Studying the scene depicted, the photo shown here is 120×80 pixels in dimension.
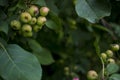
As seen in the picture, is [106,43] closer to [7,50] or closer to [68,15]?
[68,15]

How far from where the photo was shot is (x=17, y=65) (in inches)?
71.4

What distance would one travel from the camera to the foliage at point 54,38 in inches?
72.7

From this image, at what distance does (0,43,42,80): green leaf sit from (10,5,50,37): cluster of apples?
0.34 ft

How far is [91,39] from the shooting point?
139 inches

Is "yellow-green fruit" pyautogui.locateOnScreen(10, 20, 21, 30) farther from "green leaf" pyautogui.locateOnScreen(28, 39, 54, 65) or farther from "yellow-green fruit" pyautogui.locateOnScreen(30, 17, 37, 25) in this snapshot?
"green leaf" pyautogui.locateOnScreen(28, 39, 54, 65)

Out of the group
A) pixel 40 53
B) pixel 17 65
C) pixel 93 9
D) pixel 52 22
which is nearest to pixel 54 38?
pixel 40 53

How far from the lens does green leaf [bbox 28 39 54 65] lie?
2464 mm

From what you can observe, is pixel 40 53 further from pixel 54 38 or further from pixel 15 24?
pixel 15 24

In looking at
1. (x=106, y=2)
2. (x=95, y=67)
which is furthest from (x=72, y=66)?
(x=106, y=2)

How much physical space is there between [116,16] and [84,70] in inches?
25.5

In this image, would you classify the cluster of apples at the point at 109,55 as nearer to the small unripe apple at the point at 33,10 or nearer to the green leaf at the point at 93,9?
the green leaf at the point at 93,9

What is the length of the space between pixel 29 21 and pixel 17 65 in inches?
9.1

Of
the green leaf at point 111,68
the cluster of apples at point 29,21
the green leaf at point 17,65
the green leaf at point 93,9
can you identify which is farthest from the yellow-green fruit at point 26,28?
the green leaf at point 111,68

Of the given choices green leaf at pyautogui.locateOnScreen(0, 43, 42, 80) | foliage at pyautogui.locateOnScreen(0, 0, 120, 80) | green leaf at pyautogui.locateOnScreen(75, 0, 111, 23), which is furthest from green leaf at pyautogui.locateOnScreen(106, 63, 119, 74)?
green leaf at pyautogui.locateOnScreen(0, 43, 42, 80)
